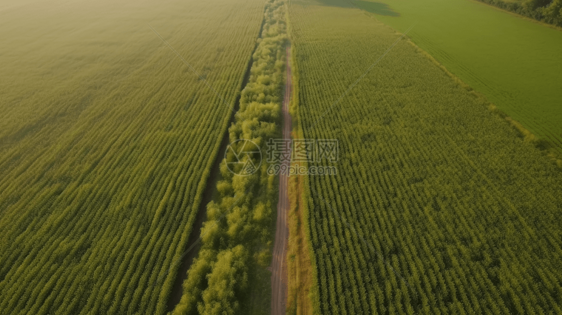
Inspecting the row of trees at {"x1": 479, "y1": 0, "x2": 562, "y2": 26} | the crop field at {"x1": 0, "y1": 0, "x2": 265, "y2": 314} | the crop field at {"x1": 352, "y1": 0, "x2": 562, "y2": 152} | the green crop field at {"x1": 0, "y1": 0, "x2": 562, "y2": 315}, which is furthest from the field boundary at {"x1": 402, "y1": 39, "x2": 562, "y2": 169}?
the row of trees at {"x1": 479, "y1": 0, "x2": 562, "y2": 26}

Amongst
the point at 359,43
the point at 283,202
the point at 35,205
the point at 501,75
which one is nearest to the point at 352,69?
the point at 359,43

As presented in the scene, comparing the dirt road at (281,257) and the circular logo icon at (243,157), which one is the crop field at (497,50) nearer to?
the dirt road at (281,257)

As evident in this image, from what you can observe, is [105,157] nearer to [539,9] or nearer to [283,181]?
[283,181]

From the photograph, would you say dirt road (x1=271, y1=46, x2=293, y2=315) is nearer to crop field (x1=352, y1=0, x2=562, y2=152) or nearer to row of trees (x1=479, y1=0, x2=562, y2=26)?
crop field (x1=352, y1=0, x2=562, y2=152)

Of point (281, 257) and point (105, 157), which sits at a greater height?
point (105, 157)

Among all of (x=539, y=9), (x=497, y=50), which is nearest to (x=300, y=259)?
(x=497, y=50)

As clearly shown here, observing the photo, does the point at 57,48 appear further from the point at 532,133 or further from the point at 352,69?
the point at 532,133
